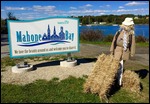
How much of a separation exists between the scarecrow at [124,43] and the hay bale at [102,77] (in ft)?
2.00

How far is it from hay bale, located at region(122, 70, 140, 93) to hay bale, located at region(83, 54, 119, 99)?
0.64 metres

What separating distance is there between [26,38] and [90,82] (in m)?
3.18

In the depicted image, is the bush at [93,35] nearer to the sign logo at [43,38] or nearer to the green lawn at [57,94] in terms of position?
the sign logo at [43,38]

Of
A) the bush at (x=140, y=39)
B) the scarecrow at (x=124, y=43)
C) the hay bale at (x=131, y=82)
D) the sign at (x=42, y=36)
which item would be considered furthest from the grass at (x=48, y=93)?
the bush at (x=140, y=39)

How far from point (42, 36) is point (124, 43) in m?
3.06

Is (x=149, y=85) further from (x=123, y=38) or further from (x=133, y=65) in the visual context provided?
(x=133, y=65)

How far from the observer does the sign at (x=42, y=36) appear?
873cm

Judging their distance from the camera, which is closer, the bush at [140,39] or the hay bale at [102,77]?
the hay bale at [102,77]

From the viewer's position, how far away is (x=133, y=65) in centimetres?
1045

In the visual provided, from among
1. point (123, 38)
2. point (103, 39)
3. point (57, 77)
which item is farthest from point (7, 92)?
point (103, 39)

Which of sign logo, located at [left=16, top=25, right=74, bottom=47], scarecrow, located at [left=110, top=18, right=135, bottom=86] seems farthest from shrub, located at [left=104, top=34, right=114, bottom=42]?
scarecrow, located at [left=110, top=18, right=135, bottom=86]

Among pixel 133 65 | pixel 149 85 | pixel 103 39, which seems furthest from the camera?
pixel 103 39

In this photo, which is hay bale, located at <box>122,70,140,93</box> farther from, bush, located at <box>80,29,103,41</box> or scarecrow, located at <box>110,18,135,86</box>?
bush, located at <box>80,29,103,41</box>

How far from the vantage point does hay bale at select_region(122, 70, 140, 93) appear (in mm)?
7039
